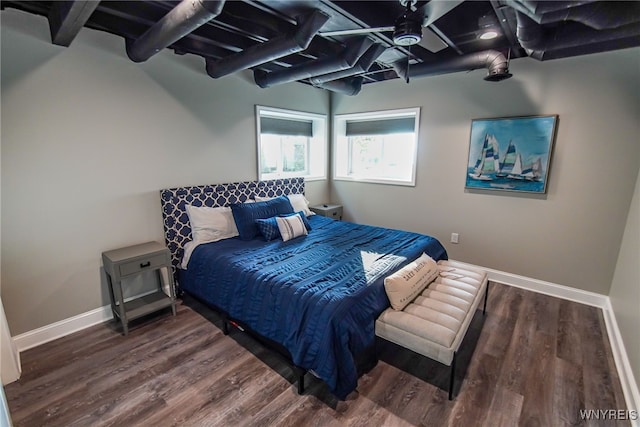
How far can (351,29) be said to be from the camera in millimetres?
2184

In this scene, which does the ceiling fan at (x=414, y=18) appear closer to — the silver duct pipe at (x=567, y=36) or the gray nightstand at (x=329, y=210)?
the silver duct pipe at (x=567, y=36)

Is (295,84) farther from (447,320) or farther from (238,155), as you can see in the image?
(447,320)

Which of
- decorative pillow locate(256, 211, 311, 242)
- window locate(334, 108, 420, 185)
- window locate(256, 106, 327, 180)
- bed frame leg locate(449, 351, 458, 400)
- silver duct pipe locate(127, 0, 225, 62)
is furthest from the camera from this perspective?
window locate(334, 108, 420, 185)

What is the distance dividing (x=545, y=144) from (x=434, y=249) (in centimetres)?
156

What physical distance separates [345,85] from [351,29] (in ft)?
5.53

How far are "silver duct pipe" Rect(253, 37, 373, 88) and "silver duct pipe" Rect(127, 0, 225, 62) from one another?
120 centimetres

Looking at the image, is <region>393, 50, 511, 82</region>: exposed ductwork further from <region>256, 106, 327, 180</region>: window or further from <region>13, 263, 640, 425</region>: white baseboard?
<region>13, 263, 640, 425</region>: white baseboard

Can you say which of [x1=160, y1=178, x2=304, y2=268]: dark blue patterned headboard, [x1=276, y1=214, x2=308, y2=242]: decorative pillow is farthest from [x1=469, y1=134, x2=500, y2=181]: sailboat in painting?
[x1=160, y1=178, x2=304, y2=268]: dark blue patterned headboard

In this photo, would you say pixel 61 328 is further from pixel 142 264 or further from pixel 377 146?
pixel 377 146

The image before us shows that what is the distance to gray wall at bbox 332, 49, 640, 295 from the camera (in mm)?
2775

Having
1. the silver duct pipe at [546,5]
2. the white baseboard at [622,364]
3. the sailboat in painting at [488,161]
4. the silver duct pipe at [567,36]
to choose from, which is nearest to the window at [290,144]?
the sailboat in painting at [488,161]

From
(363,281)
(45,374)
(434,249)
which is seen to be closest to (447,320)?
(363,281)

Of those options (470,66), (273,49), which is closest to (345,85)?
(470,66)

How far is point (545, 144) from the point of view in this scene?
10.1 feet
